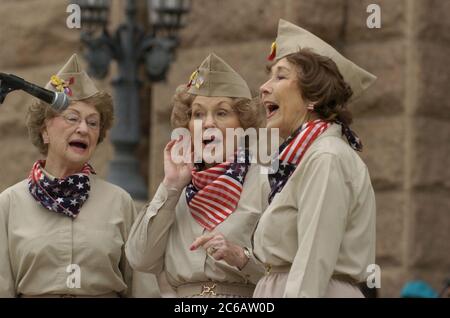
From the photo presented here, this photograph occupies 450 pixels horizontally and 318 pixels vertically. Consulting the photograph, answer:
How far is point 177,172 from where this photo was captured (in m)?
7.12

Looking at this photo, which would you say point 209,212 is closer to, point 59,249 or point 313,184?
point 59,249

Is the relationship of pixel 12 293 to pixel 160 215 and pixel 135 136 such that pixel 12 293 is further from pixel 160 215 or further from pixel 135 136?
pixel 135 136

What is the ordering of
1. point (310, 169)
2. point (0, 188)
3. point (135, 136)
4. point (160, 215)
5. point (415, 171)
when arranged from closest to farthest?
point (310, 169) → point (160, 215) → point (415, 171) → point (135, 136) → point (0, 188)

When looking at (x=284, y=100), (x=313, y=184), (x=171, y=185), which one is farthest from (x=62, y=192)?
(x=313, y=184)

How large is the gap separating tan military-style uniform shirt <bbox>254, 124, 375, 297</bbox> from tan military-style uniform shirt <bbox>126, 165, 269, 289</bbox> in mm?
470

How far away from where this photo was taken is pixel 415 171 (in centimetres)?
951

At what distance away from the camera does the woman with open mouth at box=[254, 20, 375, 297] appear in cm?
619

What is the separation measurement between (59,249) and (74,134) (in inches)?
18.4

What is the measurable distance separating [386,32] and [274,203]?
3.33m

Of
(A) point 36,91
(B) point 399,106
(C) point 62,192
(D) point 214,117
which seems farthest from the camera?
(B) point 399,106

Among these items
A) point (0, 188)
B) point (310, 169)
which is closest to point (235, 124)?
point (310, 169)

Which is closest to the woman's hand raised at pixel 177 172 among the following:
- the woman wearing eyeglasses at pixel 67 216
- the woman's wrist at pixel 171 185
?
the woman's wrist at pixel 171 185

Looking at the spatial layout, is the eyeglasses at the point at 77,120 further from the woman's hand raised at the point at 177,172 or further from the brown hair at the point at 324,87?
the brown hair at the point at 324,87

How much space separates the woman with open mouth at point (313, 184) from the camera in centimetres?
619
